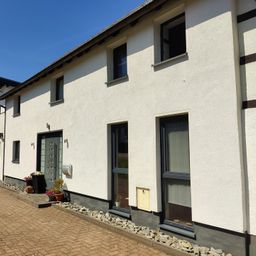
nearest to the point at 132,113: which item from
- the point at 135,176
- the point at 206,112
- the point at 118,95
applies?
the point at 118,95

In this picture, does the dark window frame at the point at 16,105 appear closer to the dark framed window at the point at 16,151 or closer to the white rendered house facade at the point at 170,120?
the dark framed window at the point at 16,151

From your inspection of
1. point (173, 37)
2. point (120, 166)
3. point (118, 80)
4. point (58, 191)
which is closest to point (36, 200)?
point (58, 191)

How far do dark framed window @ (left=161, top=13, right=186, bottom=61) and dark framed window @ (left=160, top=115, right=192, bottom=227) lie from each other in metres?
1.54

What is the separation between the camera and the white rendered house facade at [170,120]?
15.9ft

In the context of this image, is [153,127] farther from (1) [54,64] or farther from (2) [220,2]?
(1) [54,64]

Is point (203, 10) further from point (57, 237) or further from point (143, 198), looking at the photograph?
point (57, 237)

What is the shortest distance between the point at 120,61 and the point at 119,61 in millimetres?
44

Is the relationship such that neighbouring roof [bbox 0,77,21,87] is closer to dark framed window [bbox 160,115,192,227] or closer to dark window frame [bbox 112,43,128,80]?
dark window frame [bbox 112,43,128,80]

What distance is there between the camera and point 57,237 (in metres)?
6.18

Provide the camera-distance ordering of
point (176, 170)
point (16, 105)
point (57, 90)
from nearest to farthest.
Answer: point (176, 170) < point (57, 90) < point (16, 105)

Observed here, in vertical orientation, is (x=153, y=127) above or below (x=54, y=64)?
below

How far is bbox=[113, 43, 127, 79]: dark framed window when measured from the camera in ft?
26.0

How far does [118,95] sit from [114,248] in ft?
12.5

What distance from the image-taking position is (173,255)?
16.6 ft
